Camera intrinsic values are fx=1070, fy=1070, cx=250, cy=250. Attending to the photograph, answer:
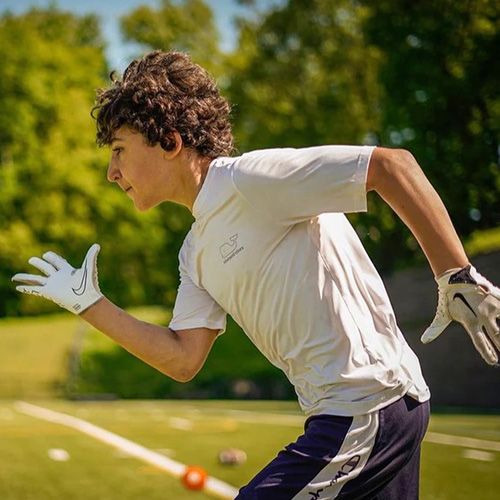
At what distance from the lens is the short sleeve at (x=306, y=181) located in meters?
2.84

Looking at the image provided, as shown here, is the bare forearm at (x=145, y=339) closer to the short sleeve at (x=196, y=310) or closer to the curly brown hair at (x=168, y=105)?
the short sleeve at (x=196, y=310)

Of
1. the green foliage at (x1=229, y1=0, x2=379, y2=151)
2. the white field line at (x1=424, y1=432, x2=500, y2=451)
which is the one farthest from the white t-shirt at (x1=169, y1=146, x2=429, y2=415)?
the green foliage at (x1=229, y1=0, x2=379, y2=151)

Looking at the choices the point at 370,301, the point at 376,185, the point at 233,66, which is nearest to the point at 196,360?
the point at 370,301

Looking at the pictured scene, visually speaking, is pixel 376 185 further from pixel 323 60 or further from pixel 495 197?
pixel 323 60

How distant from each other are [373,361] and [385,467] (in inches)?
11.7

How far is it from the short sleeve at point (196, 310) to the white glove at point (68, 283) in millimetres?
259

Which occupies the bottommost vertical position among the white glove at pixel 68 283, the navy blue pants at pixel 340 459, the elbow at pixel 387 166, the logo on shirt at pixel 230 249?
the navy blue pants at pixel 340 459

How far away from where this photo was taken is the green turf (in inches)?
361

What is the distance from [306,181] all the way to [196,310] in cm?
68

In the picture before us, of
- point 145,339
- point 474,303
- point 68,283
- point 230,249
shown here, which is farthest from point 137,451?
point 474,303

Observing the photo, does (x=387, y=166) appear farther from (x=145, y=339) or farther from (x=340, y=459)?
(x=145, y=339)

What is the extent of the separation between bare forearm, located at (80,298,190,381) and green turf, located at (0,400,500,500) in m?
5.49

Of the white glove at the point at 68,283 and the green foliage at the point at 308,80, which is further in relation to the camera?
the green foliage at the point at 308,80

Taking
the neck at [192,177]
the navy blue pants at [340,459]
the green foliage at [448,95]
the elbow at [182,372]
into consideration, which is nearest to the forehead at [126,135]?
the neck at [192,177]
